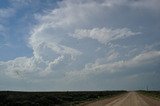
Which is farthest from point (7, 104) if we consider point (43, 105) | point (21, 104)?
point (43, 105)

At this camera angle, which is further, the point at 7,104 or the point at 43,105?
the point at 43,105

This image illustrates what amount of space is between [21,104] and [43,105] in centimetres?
373

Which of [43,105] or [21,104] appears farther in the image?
[43,105]

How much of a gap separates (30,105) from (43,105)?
292 cm

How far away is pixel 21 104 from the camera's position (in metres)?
42.5

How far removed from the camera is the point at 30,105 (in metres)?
42.8

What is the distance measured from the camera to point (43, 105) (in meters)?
45.3

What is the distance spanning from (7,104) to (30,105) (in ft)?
9.64

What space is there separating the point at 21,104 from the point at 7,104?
74.6 inches

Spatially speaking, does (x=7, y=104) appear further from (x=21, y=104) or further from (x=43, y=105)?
(x=43, y=105)

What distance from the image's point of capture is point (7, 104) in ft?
136
